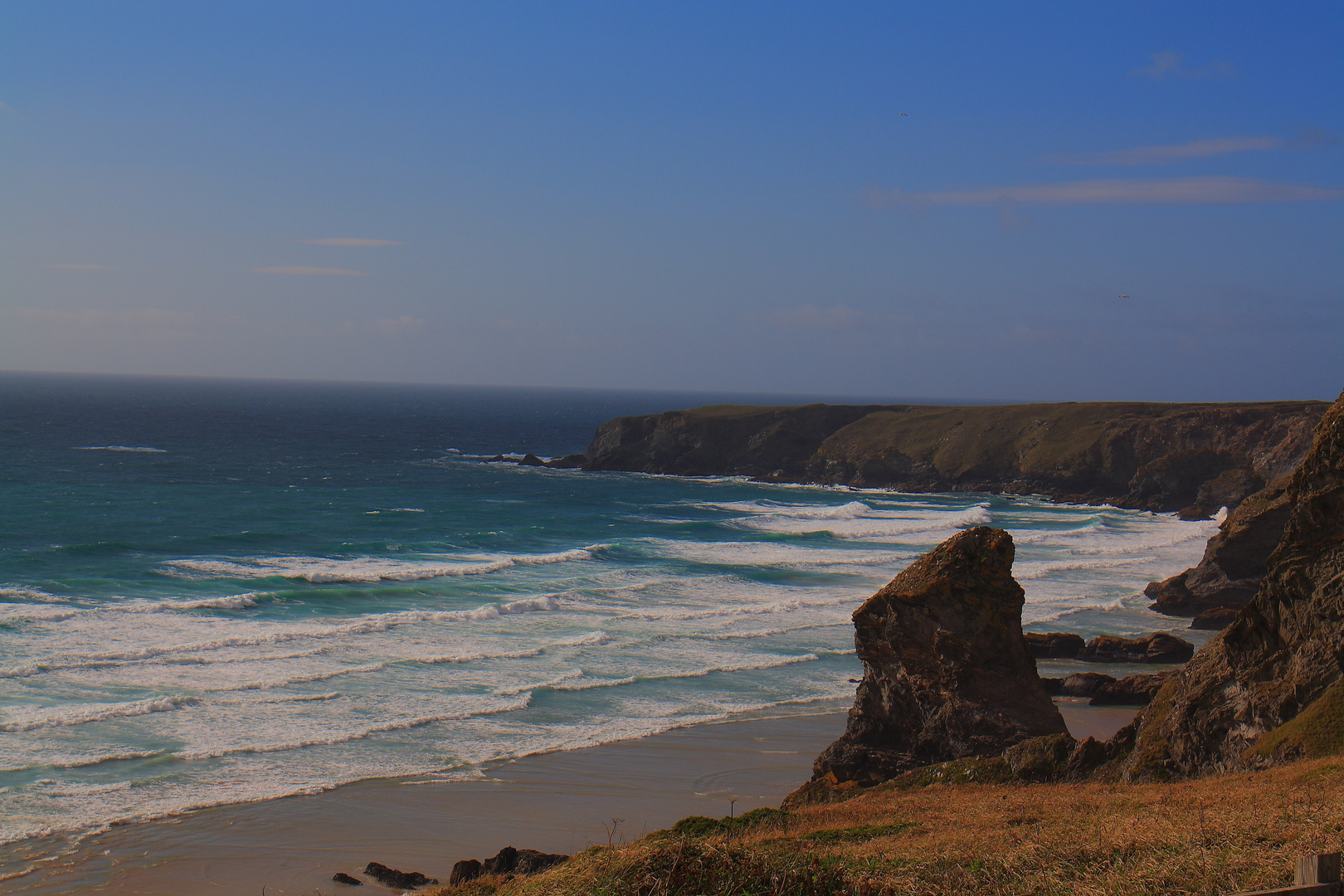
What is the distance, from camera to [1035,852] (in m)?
9.78

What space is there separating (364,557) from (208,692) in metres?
22.3

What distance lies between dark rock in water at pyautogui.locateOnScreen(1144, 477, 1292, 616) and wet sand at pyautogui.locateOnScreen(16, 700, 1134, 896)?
17.8m

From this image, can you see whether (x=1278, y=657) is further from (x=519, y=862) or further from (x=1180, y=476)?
(x=1180, y=476)

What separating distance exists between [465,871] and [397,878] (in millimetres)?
1468

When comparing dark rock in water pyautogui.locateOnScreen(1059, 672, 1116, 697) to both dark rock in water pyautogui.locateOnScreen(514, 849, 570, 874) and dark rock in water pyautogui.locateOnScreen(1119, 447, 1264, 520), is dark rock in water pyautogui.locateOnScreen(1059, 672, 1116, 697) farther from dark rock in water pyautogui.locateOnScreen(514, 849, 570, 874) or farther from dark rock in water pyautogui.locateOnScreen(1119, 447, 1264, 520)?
dark rock in water pyautogui.locateOnScreen(1119, 447, 1264, 520)

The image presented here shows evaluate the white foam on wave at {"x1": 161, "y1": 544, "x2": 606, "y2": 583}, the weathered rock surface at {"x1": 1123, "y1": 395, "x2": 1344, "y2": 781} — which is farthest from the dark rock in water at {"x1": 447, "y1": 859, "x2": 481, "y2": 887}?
the white foam on wave at {"x1": 161, "y1": 544, "x2": 606, "y2": 583}

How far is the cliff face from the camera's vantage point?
7719 centimetres

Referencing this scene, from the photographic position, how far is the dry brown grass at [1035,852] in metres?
8.54

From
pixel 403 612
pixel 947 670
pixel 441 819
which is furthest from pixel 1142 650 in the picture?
pixel 403 612

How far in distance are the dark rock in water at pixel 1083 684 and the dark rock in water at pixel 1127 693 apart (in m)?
0.21

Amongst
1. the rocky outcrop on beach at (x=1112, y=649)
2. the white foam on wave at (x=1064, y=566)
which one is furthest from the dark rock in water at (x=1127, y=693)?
the white foam on wave at (x=1064, y=566)

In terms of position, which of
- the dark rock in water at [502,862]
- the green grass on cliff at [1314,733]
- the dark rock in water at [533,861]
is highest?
the green grass on cliff at [1314,733]

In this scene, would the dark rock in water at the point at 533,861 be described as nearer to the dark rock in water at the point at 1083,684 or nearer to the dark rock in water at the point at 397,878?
the dark rock in water at the point at 397,878

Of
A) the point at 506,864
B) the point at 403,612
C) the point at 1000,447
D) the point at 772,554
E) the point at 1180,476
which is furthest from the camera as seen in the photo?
the point at 1000,447
